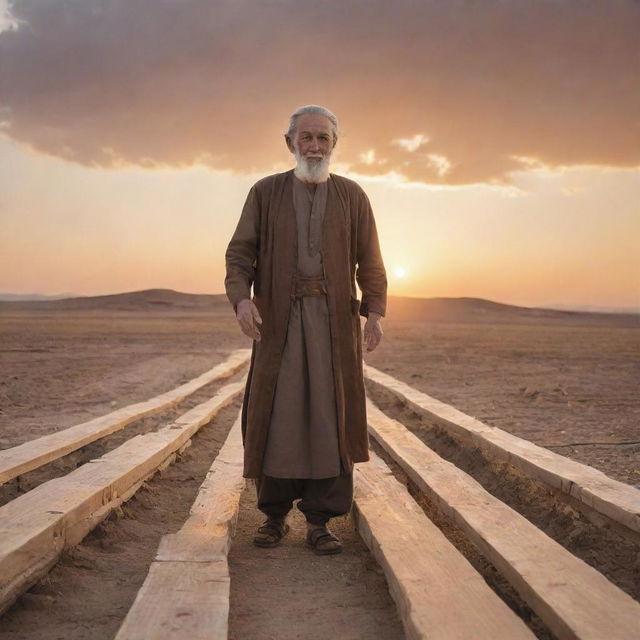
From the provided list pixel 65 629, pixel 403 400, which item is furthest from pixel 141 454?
pixel 403 400

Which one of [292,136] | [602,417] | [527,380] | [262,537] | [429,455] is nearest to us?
[262,537]

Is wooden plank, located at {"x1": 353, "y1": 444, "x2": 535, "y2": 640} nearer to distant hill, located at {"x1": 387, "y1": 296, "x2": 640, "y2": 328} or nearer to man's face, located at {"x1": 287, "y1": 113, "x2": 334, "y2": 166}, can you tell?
man's face, located at {"x1": 287, "y1": 113, "x2": 334, "y2": 166}

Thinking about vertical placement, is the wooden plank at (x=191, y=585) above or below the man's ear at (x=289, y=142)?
below

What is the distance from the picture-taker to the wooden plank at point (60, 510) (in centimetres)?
216

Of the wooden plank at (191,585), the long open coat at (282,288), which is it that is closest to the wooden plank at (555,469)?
the long open coat at (282,288)

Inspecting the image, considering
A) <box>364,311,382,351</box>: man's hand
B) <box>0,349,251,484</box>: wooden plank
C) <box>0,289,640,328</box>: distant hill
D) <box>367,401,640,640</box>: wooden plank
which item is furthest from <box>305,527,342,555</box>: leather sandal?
<box>0,289,640,328</box>: distant hill

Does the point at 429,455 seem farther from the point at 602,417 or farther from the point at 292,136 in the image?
the point at 602,417

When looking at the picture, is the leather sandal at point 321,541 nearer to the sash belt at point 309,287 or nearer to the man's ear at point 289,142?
the sash belt at point 309,287

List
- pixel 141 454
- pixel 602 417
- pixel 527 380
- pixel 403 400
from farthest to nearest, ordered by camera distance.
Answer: pixel 527 380 → pixel 403 400 → pixel 602 417 → pixel 141 454

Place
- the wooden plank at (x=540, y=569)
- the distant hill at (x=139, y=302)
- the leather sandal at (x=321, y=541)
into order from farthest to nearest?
the distant hill at (x=139, y=302), the leather sandal at (x=321, y=541), the wooden plank at (x=540, y=569)

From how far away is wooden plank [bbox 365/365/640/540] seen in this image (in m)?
2.51

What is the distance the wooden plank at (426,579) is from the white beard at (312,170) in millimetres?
1461

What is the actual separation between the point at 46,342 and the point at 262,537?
15.8m

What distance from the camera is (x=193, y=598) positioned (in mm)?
1948
